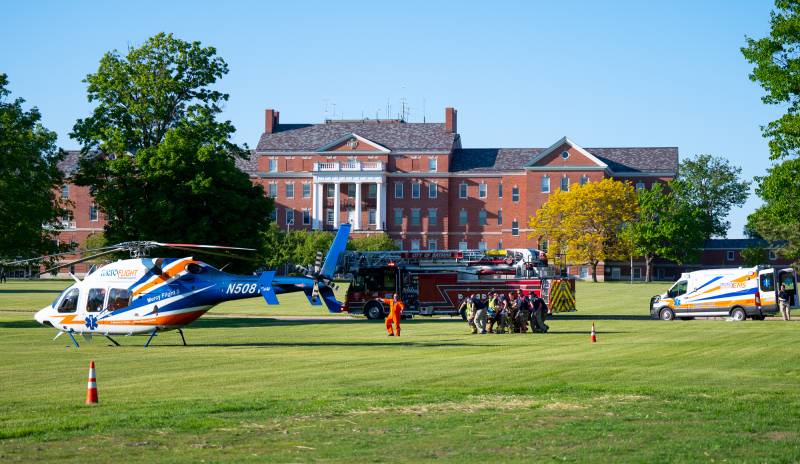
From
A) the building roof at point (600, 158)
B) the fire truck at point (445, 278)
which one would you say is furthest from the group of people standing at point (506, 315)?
the building roof at point (600, 158)

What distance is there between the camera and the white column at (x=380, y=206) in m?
137

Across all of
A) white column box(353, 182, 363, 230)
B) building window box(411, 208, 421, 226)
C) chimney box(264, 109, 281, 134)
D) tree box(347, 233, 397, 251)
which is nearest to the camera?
tree box(347, 233, 397, 251)

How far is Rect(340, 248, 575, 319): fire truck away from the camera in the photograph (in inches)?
2020

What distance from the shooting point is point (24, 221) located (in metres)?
48.7

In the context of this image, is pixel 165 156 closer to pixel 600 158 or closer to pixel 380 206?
pixel 380 206

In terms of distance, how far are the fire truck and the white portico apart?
81458 millimetres

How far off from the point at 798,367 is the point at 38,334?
2652 cm

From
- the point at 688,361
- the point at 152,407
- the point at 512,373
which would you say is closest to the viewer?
the point at 152,407

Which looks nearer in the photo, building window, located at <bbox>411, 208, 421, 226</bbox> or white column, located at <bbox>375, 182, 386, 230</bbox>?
white column, located at <bbox>375, 182, 386, 230</bbox>

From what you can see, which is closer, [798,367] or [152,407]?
[152,407]

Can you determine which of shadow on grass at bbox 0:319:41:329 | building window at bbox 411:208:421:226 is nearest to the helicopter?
shadow on grass at bbox 0:319:41:329

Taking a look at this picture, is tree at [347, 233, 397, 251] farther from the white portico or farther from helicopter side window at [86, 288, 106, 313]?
helicopter side window at [86, 288, 106, 313]

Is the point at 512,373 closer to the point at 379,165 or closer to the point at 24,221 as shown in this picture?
the point at 24,221

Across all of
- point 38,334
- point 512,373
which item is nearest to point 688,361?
point 512,373
